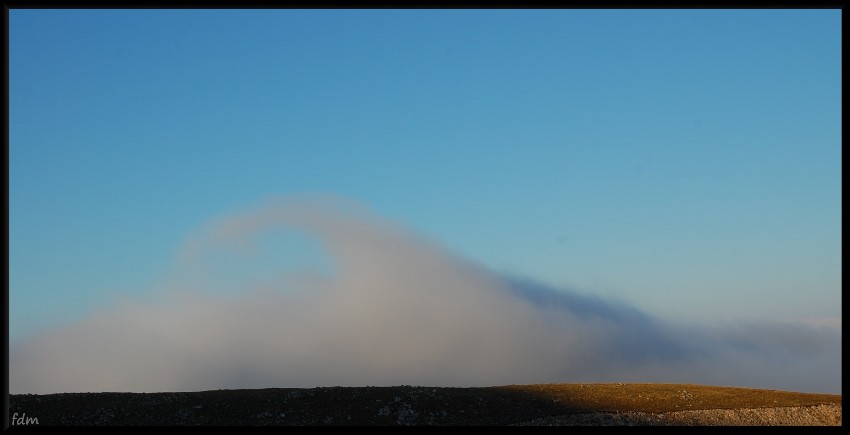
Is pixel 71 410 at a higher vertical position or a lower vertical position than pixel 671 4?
lower

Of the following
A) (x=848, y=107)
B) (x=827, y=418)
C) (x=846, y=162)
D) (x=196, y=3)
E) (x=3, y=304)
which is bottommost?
(x=827, y=418)

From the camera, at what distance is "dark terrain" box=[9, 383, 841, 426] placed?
1971 inches

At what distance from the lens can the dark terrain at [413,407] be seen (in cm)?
5006

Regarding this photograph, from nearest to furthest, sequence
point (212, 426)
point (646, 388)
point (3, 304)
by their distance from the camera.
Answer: point (3, 304)
point (212, 426)
point (646, 388)

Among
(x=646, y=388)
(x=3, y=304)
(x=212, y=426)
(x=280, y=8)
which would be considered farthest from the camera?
(x=646, y=388)

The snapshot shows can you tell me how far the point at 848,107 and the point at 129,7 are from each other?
2680 cm

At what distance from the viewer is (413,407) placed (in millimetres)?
52719

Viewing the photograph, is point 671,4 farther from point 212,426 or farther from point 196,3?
point 212,426

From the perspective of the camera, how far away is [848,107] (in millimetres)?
28984

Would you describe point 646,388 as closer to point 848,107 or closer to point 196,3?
point 848,107

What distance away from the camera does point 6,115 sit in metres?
26.1

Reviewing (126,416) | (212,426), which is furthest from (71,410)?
(212,426)

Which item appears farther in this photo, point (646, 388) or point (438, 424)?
point (646, 388)

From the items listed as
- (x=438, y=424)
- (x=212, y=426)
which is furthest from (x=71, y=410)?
(x=438, y=424)
